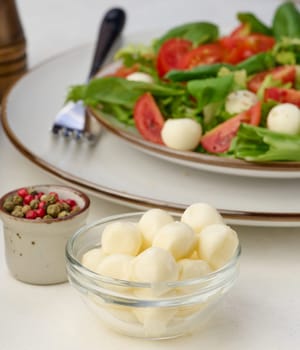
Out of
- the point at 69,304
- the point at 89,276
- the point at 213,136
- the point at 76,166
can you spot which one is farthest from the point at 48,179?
the point at 89,276

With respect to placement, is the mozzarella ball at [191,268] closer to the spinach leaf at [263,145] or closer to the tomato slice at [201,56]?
the spinach leaf at [263,145]

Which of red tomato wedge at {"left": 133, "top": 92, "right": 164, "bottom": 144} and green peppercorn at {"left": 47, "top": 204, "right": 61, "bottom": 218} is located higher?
green peppercorn at {"left": 47, "top": 204, "right": 61, "bottom": 218}

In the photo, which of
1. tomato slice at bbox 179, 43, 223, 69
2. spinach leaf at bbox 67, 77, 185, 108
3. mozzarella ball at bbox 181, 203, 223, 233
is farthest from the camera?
tomato slice at bbox 179, 43, 223, 69

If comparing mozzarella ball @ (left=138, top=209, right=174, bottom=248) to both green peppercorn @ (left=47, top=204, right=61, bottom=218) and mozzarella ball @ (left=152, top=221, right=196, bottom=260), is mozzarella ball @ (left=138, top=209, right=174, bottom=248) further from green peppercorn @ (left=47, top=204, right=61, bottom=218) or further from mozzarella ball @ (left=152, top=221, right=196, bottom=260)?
green peppercorn @ (left=47, top=204, right=61, bottom=218)

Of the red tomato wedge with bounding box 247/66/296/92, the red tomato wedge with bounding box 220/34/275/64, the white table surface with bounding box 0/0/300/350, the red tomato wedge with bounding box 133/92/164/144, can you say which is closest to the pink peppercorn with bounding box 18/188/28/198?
the white table surface with bounding box 0/0/300/350

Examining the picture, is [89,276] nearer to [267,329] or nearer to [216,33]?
[267,329]

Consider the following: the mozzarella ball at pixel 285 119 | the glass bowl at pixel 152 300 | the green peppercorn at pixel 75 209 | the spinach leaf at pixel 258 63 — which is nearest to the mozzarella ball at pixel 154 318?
the glass bowl at pixel 152 300
